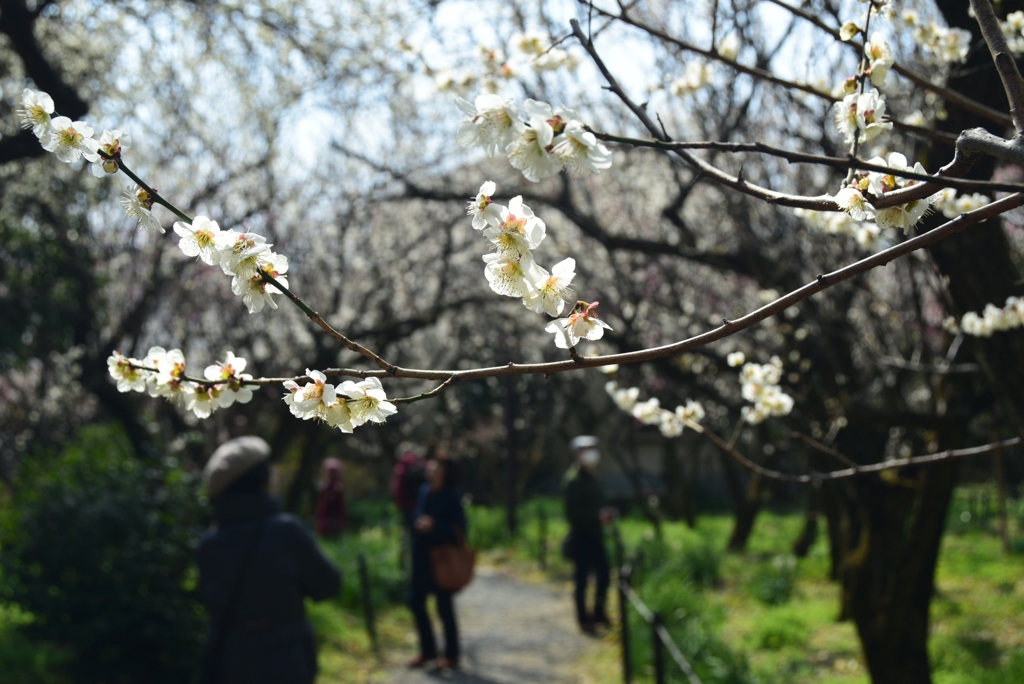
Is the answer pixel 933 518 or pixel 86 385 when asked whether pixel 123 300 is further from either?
pixel 933 518

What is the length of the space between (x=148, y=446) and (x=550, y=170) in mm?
5712

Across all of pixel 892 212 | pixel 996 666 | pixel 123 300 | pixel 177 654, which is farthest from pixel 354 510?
pixel 892 212

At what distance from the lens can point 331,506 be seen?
13.0m

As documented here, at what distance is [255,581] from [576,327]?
108 inches

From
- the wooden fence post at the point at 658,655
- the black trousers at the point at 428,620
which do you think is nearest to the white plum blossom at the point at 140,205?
the wooden fence post at the point at 658,655

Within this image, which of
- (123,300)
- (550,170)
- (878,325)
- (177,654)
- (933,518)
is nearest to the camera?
(550,170)

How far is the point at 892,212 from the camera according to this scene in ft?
5.79

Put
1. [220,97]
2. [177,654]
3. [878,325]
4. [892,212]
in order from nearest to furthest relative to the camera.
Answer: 1. [892,212]
2. [177,654]
3. [878,325]
4. [220,97]

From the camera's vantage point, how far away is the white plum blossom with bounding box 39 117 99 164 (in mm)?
1683

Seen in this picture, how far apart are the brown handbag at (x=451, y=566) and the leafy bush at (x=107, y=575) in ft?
5.58

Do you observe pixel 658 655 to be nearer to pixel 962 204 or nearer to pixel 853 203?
pixel 962 204

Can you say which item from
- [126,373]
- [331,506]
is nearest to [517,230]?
[126,373]

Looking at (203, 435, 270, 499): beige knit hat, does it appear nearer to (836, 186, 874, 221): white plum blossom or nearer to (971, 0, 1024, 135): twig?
(836, 186, 874, 221): white plum blossom

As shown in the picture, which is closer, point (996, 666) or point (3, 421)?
point (996, 666)
